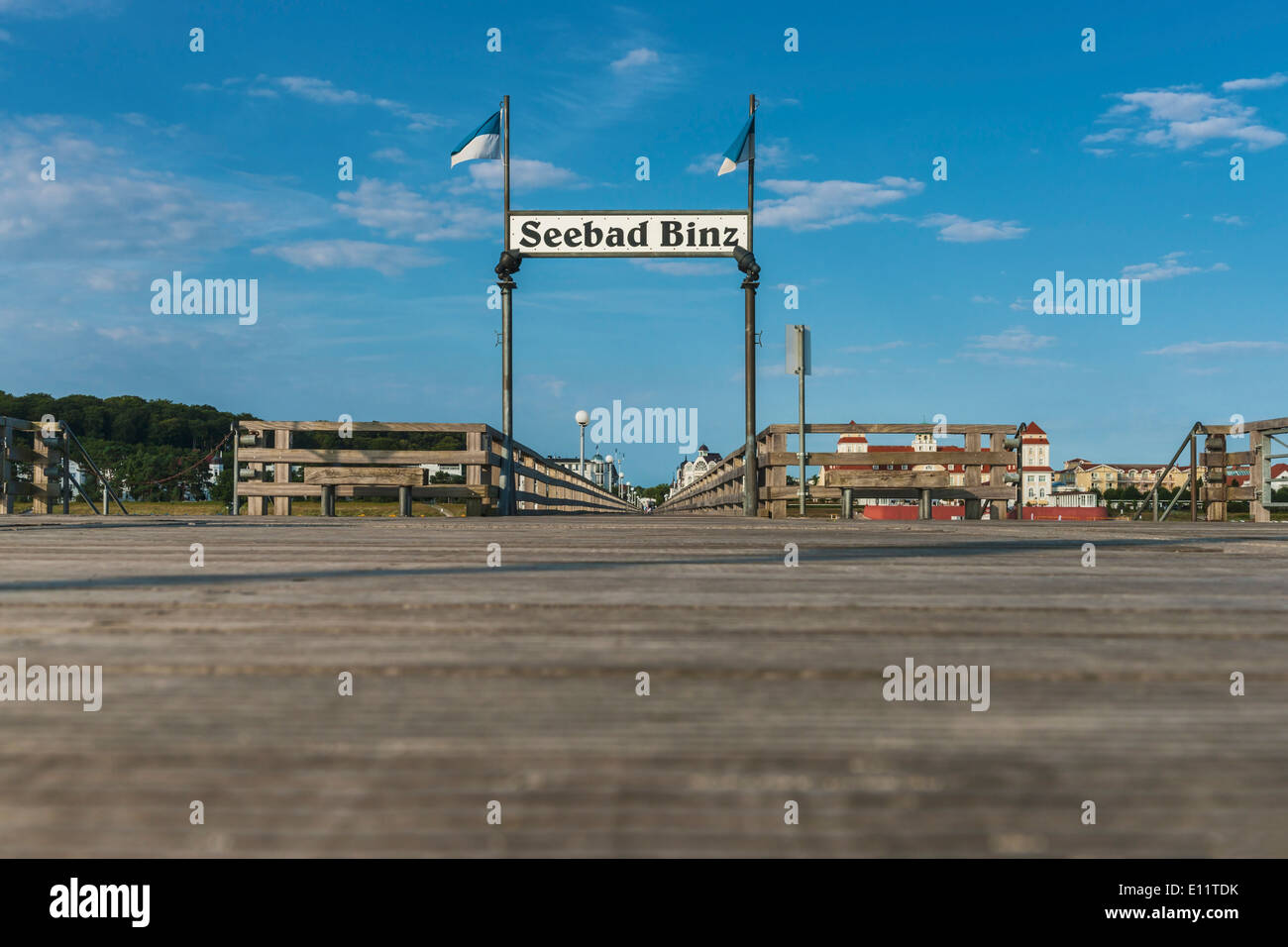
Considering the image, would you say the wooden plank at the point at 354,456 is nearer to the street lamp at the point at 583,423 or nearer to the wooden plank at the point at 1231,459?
the wooden plank at the point at 1231,459

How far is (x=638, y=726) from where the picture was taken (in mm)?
981

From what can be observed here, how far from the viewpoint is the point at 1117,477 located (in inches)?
5384

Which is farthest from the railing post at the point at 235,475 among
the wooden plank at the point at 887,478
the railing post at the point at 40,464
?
the wooden plank at the point at 887,478

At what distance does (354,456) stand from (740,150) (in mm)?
7518

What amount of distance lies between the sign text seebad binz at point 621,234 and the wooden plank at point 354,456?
4157mm

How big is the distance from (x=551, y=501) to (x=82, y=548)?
13893mm

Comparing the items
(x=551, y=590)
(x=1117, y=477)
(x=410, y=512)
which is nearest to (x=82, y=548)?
(x=551, y=590)

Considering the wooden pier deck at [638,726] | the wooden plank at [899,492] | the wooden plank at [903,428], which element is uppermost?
the wooden plank at [903,428]

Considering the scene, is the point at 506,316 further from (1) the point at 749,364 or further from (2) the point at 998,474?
(2) the point at 998,474

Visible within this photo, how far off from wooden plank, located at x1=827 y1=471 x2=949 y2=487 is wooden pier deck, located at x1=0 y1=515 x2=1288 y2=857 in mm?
8397

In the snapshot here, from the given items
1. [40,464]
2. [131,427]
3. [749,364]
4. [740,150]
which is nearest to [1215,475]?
[749,364]

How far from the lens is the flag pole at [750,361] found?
11.6m

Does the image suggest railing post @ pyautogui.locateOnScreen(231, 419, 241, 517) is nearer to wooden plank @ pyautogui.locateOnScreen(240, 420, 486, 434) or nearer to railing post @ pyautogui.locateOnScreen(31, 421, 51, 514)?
wooden plank @ pyautogui.locateOnScreen(240, 420, 486, 434)
